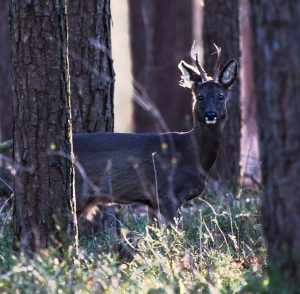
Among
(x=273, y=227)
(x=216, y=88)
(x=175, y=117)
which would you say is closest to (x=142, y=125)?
(x=175, y=117)

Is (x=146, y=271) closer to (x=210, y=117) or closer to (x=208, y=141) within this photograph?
(x=210, y=117)

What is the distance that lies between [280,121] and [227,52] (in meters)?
7.12

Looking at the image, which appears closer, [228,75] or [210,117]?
[210,117]

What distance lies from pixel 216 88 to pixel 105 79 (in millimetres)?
1541

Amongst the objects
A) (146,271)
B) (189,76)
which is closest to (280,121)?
(146,271)

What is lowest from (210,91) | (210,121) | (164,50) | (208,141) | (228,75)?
(208,141)

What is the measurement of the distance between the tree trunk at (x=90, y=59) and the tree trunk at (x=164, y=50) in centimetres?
928

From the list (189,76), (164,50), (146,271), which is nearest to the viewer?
(146,271)

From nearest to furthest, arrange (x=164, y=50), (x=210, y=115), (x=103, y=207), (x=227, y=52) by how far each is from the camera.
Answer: (x=103, y=207) → (x=210, y=115) → (x=227, y=52) → (x=164, y=50)

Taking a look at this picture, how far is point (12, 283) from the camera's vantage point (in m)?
5.95

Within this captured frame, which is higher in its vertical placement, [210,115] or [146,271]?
[210,115]

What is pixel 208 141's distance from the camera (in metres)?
10.6

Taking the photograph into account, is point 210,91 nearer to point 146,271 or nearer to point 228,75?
point 228,75

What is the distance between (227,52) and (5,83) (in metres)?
4.40
